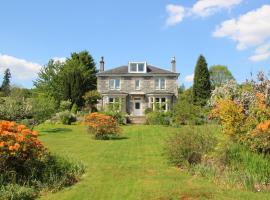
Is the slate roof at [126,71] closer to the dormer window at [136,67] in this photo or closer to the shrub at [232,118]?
the dormer window at [136,67]

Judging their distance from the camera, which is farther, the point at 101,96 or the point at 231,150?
the point at 101,96

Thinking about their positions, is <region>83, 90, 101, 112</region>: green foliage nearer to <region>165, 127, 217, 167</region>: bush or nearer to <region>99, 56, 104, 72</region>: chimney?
<region>99, 56, 104, 72</region>: chimney

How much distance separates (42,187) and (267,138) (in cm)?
667

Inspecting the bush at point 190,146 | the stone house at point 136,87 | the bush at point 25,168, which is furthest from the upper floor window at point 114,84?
the bush at point 25,168

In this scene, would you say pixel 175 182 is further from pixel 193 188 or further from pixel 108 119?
pixel 108 119

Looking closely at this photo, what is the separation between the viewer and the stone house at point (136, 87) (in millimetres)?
51719

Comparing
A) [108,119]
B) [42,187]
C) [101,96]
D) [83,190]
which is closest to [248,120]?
[83,190]

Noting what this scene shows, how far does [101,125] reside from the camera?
2281cm

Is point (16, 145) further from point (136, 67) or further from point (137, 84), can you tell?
point (136, 67)

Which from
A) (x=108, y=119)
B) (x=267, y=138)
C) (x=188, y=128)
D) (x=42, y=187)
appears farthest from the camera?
(x=108, y=119)

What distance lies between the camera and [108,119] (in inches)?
914

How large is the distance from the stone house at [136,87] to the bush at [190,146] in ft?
126

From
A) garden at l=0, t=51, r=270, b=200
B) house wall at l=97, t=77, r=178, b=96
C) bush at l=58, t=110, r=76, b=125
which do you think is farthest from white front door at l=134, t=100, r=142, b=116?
garden at l=0, t=51, r=270, b=200

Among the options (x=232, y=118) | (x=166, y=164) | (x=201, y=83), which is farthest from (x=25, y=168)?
(x=201, y=83)
